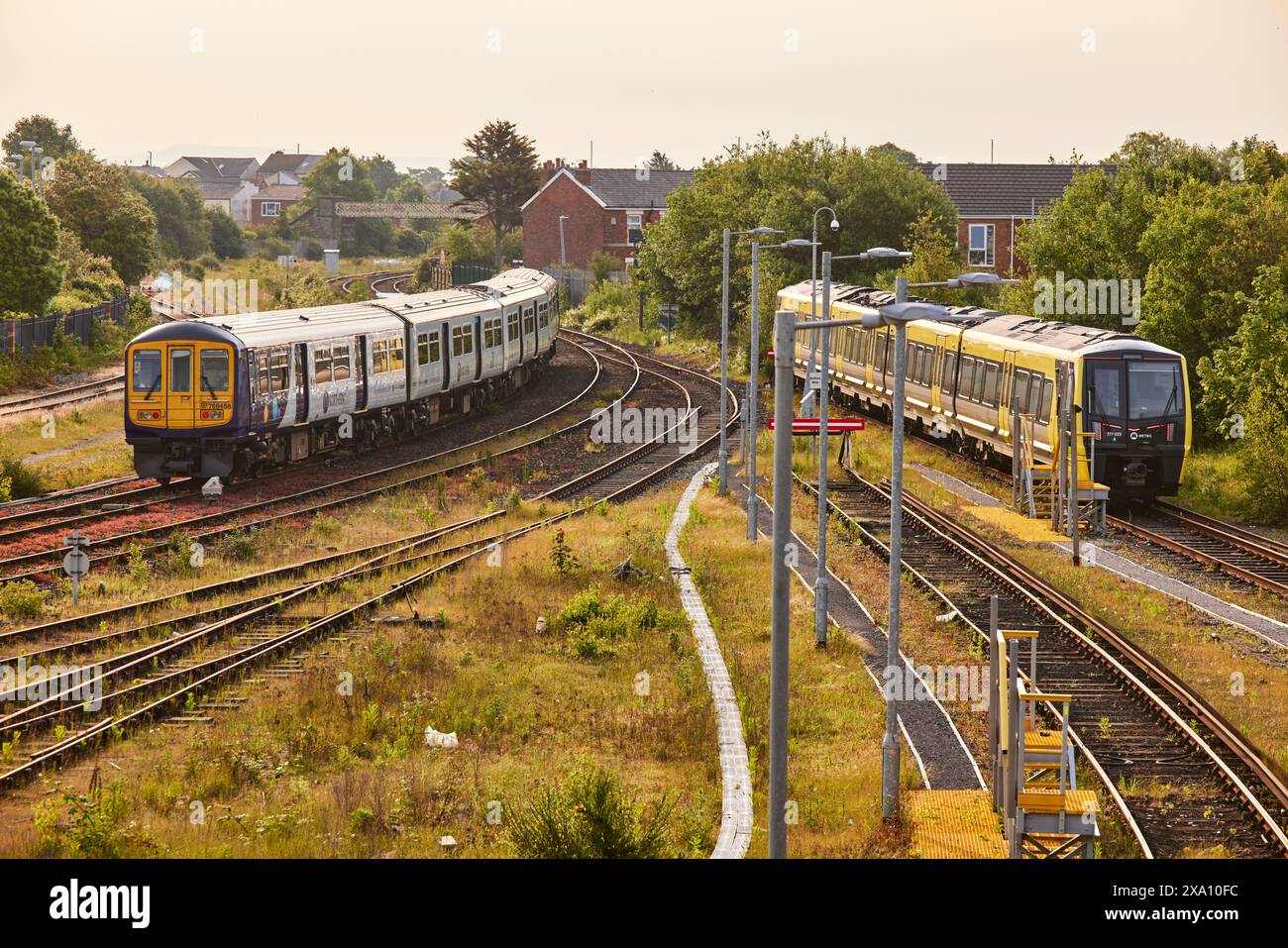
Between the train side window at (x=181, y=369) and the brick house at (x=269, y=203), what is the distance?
5059 inches

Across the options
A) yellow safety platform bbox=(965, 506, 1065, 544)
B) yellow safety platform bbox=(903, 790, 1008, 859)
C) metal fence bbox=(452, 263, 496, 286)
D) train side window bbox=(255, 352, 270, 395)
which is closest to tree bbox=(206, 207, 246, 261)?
metal fence bbox=(452, 263, 496, 286)

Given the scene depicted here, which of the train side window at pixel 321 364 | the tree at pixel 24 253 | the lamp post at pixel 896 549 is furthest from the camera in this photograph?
the tree at pixel 24 253

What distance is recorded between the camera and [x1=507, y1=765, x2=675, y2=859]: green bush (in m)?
12.1

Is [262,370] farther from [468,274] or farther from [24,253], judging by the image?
[468,274]

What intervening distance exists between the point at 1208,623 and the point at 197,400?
19.8 metres

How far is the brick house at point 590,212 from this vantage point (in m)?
98.6

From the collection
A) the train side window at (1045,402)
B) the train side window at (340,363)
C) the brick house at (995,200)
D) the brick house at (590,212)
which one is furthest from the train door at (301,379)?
the brick house at (590,212)

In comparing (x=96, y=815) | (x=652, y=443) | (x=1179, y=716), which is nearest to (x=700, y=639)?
(x=1179, y=716)

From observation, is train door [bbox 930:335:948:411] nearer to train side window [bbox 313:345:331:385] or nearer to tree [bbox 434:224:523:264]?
train side window [bbox 313:345:331:385]

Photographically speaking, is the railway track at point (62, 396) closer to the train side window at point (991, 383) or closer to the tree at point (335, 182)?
the train side window at point (991, 383)

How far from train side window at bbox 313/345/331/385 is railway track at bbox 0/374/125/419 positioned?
10221 mm
